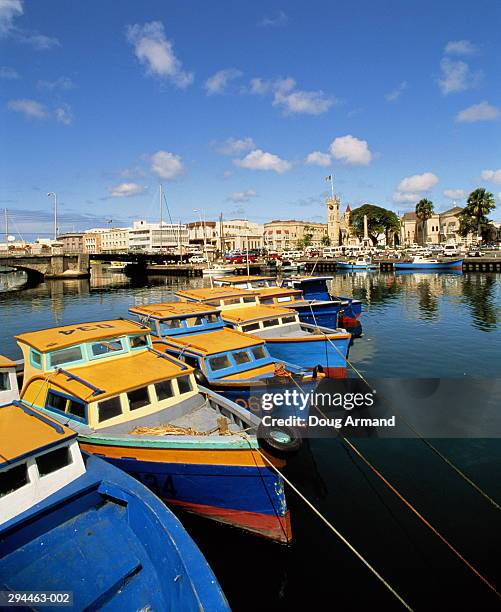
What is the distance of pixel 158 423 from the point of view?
12945mm

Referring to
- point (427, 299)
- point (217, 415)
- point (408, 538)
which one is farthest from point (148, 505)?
point (427, 299)

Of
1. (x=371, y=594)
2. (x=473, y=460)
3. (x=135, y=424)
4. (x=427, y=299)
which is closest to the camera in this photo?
(x=371, y=594)

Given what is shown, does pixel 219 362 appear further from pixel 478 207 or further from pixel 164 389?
pixel 478 207

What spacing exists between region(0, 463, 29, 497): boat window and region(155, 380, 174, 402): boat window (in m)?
5.00

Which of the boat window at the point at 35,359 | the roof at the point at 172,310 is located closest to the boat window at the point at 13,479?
the boat window at the point at 35,359

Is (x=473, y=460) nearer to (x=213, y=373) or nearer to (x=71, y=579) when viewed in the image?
(x=213, y=373)

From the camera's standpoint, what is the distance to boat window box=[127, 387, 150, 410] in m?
12.9

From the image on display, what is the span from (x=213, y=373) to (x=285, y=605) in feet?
30.7

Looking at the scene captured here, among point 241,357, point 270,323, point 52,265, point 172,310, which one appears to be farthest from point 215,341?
point 52,265

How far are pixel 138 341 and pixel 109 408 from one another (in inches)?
185

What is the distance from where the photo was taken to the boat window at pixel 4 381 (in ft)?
46.2

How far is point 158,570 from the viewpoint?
8141 mm

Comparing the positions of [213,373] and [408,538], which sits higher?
[213,373]

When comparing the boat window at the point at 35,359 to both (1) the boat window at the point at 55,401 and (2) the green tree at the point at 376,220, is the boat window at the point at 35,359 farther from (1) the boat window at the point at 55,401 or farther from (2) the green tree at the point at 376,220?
(2) the green tree at the point at 376,220
